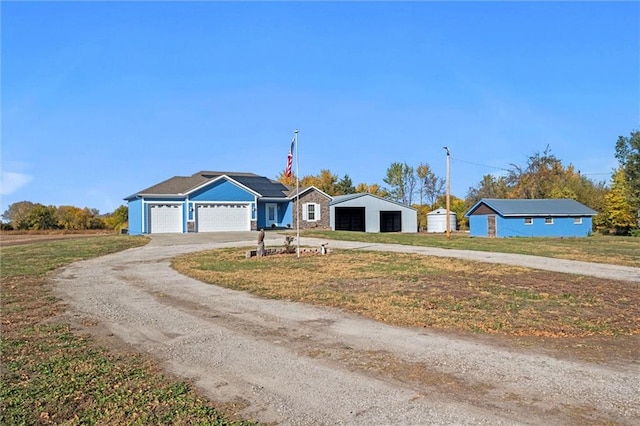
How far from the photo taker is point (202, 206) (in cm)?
3612

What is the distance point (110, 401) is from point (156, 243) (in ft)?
73.2

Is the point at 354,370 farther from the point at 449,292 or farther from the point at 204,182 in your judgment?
the point at 204,182

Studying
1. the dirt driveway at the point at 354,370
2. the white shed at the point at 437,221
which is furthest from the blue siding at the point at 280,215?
the dirt driveway at the point at 354,370

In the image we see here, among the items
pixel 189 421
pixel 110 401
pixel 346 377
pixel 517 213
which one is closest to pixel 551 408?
pixel 346 377

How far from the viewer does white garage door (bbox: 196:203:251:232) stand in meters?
36.1

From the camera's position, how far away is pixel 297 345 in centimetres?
621

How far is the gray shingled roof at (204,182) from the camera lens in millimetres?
36094

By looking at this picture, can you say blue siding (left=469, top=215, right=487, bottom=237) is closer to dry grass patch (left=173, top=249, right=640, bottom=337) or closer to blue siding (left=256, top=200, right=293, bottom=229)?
blue siding (left=256, top=200, right=293, bottom=229)

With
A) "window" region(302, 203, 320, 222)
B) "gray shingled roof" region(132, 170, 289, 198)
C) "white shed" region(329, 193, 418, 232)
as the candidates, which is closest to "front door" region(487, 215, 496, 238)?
"white shed" region(329, 193, 418, 232)

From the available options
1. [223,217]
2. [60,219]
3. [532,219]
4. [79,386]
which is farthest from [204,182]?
[79,386]

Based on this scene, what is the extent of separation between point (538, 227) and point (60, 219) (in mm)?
46845

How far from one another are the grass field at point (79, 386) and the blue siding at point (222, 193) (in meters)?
28.8

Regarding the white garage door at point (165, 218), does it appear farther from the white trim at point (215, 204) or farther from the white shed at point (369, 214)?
the white shed at point (369, 214)

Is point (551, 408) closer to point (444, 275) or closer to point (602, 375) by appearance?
point (602, 375)
